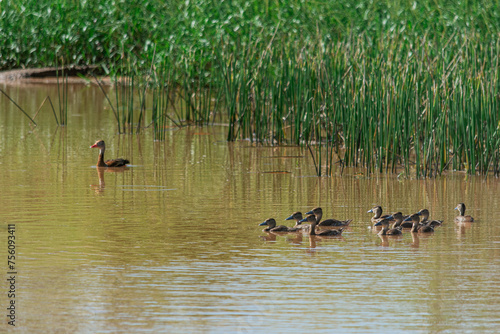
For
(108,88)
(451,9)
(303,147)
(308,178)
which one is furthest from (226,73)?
(108,88)

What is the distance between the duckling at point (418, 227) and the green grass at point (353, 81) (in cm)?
240

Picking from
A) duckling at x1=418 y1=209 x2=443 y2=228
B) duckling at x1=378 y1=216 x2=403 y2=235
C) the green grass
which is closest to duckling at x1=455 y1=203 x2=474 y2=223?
duckling at x1=418 y1=209 x2=443 y2=228

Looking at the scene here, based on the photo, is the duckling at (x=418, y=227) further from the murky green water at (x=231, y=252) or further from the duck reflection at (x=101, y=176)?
the duck reflection at (x=101, y=176)

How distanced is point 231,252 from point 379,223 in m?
1.45

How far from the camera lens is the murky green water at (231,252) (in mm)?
5484

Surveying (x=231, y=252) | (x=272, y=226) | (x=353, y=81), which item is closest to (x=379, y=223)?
(x=272, y=226)

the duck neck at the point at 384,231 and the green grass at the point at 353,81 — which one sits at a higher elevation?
the green grass at the point at 353,81

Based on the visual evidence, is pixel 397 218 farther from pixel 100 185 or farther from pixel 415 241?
pixel 100 185

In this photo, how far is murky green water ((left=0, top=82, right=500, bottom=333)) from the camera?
548 centimetres

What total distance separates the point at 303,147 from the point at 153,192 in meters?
3.37

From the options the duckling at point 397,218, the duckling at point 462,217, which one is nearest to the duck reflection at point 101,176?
the duckling at point 397,218

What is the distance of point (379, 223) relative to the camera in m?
7.87

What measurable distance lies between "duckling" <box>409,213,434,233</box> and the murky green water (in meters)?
0.08

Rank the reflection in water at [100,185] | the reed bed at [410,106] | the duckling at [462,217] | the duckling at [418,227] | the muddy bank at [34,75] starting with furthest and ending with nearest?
1. the muddy bank at [34,75]
2. the reed bed at [410,106]
3. the reflection in water at [100,185]
4. the duckling at [462,217]
5. the duckling at [418,227]
